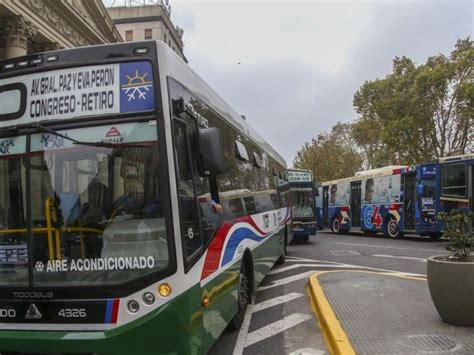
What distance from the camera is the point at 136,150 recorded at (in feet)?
14.6

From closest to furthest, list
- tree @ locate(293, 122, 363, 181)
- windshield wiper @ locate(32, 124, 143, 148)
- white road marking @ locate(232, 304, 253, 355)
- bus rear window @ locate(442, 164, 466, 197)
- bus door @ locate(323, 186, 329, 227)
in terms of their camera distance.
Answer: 1. windshield wiper @ locate(32, 124, 143, 148)
2. white road marking @ locate(232, 304, 253, 355)
3. bus rear window @ locate(442, 164, 466, 197)
4. bus door @ locate(323, 186, 329, 227)
5. tree @ locate(293, 122, 363, 181)

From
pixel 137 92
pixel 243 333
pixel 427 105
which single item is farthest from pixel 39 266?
pixel 427 105

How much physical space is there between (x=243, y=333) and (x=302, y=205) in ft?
52.4

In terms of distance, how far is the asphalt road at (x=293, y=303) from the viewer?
256 inches

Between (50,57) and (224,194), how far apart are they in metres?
2.60

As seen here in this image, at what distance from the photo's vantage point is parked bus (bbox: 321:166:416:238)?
23516 mm

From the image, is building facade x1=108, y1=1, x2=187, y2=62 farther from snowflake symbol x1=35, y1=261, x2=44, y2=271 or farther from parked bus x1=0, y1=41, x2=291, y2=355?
snowflake symbol x1=35, y1=261, x2=44, y2=271

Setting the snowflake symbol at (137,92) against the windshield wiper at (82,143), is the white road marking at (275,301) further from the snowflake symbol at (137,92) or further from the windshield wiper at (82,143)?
the snowflake symbol at (137,92)

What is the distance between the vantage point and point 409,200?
76.2 ft

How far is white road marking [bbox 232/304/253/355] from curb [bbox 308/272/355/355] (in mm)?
1023

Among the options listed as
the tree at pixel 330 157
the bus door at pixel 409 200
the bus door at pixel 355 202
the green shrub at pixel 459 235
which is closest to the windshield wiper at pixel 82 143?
the green shrub at pixel 459 235

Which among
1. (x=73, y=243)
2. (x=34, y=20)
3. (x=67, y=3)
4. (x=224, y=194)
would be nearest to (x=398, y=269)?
(x=224, y=194)

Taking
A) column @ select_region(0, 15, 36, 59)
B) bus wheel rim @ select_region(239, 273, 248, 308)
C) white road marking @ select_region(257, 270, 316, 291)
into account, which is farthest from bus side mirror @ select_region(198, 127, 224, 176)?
column @ select_region(0, 15, 36, 59)

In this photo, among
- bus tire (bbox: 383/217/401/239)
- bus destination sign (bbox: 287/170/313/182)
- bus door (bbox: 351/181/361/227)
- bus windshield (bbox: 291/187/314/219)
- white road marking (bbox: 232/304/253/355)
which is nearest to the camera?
white road marking (bbox: 232/304/253/355)
